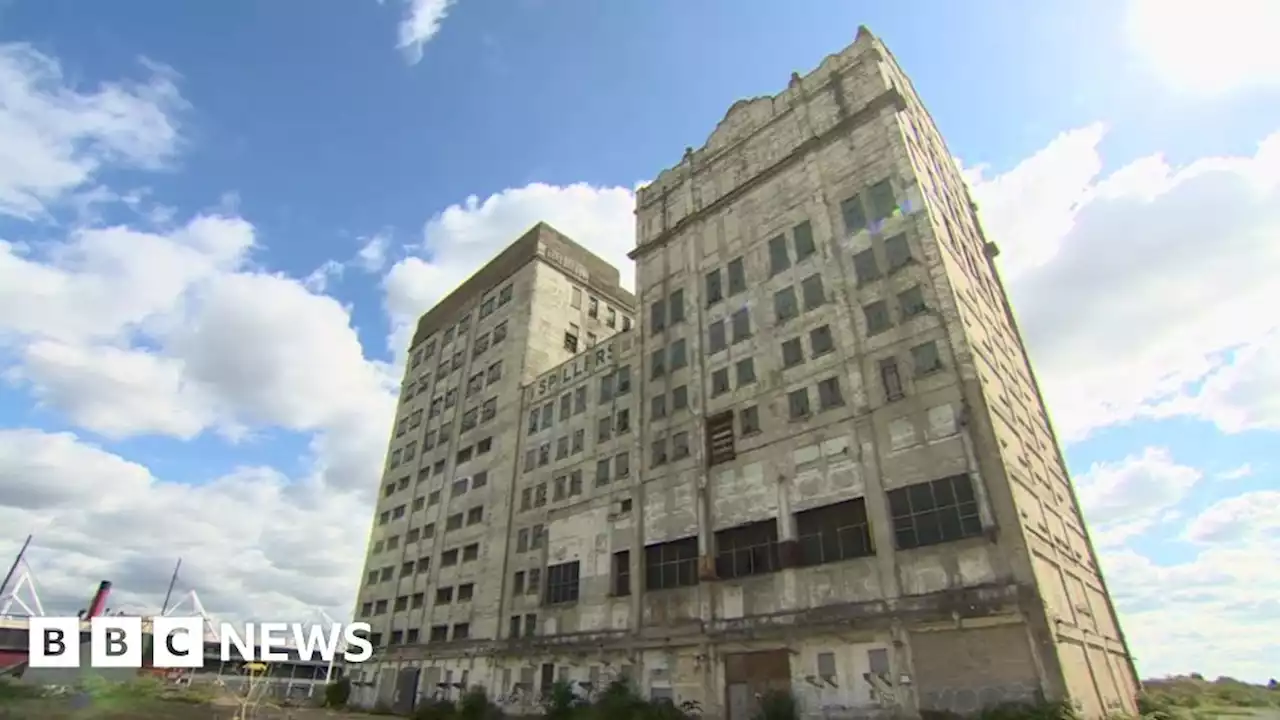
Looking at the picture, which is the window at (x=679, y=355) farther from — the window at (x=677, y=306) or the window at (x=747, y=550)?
the window at (x=747, y=550)

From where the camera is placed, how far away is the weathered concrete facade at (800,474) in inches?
917

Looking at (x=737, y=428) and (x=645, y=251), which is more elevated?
(x=645, y=251)

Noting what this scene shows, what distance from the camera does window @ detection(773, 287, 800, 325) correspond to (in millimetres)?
33219

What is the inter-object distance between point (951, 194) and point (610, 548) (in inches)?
1164

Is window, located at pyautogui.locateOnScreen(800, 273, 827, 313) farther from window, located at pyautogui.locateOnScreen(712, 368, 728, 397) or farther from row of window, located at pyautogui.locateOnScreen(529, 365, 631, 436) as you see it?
row of window, located at pyautogui.locateOnScreen(529, 365, 631, 436)

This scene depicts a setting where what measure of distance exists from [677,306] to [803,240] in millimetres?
9081

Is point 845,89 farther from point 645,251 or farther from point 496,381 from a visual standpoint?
point 496,381

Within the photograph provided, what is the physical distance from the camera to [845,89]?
36.6 m

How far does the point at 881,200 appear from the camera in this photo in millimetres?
32000

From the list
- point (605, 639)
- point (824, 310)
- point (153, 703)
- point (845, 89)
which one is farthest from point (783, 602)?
point (153, 703)

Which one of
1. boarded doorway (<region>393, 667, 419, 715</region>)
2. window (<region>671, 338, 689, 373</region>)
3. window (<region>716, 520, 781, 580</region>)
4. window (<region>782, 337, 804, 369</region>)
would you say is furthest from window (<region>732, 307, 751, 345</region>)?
boarded doorway (<region>393, 667, 419, 715</region>)

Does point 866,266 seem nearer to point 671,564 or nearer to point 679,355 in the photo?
point 679,355

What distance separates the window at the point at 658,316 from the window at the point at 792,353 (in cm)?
968

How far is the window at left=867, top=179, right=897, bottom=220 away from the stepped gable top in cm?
955
